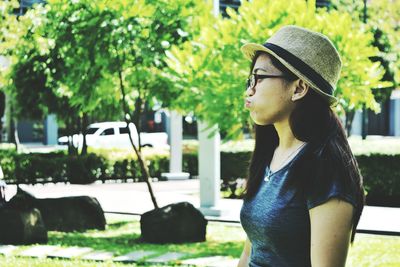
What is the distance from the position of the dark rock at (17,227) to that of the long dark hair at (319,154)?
7720 mm

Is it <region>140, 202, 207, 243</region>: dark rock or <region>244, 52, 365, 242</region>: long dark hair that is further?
<region>140, 202, 207, 243</region>: dark rock

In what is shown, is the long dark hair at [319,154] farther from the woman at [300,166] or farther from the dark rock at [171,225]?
the dark rock at [171,225]

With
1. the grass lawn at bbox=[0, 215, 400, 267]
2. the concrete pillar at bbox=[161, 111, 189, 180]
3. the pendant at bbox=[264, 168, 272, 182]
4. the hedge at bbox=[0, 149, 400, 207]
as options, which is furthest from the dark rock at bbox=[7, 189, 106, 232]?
the pendant at bbox=[264, 168, 272, 182]

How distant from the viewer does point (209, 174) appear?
1328 cm

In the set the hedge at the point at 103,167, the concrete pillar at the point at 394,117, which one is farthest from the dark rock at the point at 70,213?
the concrete pillar at the point at 394,117

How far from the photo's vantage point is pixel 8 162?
75.2 ft

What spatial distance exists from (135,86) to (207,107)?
5.86 feet

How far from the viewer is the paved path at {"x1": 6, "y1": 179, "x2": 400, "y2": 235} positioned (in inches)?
502

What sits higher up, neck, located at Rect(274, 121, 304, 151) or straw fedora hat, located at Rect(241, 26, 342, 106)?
straw fedora hat, located at Rect(241, 26, 342, 106)

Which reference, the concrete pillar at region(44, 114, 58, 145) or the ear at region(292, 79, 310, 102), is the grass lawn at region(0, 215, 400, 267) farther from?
the concrete pillar at region(44, 114, 58, 145)

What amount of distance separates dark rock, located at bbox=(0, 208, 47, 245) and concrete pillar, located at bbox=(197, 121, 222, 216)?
13.1 ft

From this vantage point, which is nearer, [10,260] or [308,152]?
[308,152]

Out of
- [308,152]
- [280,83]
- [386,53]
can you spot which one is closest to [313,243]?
[308,152]

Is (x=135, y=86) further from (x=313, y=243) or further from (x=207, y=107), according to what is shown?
(x=313, y=243)
